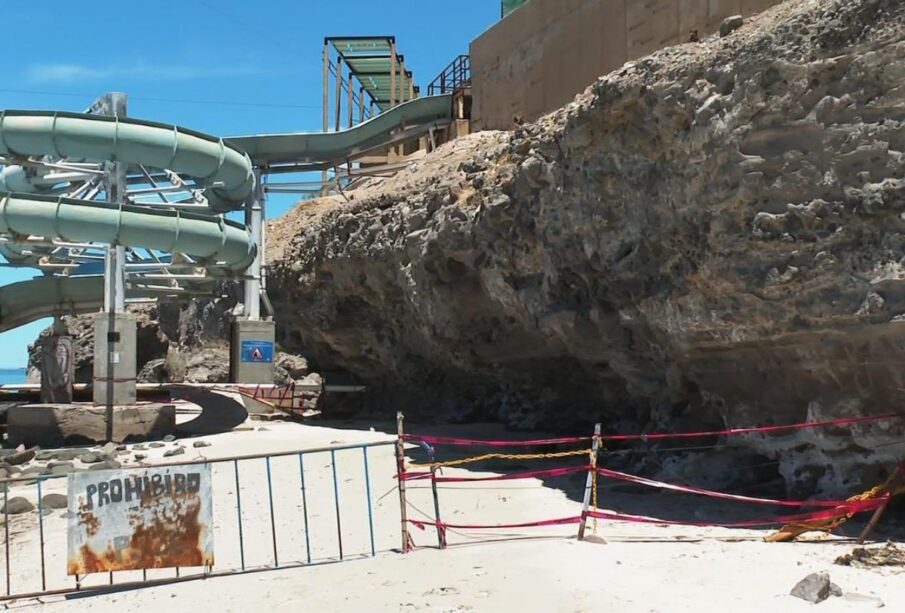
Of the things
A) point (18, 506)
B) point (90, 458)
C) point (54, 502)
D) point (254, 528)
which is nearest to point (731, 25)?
point (254, 528)

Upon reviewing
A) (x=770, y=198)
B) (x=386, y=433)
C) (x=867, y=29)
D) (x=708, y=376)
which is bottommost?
(x=386, y=433)

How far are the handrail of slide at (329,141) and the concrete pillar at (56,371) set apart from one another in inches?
412

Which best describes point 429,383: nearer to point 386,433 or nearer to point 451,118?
point 386,433

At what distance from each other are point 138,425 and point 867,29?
1709cm

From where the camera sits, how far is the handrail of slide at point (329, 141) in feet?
94.0

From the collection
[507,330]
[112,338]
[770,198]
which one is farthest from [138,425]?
[770,198]

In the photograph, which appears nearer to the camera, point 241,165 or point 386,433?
point 386,433

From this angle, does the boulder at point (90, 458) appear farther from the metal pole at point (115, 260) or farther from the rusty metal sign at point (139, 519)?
the rusty metal sign at point (139, 519)

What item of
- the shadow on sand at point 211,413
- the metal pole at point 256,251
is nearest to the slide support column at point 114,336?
the shadow on sand at point 211,413

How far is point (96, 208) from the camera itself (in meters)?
18.4

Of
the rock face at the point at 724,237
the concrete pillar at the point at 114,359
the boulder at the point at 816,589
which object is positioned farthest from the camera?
the concrete pillar at the point at 114,359

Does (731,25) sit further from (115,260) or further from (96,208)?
(115,260)

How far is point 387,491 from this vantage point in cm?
1142

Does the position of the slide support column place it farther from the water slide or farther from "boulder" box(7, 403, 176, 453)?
the water slide
